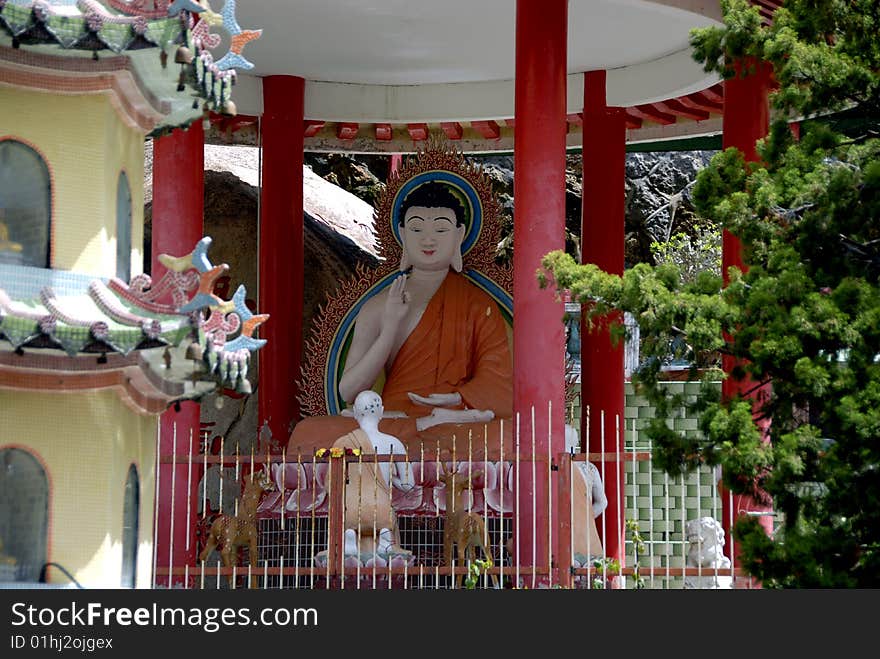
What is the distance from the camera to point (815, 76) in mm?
10680

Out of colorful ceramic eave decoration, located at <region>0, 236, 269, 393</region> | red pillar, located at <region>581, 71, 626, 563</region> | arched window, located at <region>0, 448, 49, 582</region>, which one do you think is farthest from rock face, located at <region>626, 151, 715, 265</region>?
arched window, located at <region>0, 448, 49, 582</region>

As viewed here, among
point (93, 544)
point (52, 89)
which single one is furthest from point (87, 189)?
point (93, 544)

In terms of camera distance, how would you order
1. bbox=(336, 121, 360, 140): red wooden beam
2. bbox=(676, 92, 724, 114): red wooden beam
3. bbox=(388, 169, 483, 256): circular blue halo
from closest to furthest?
bbox=(388, 169, 483, 256): circular blue halo < bbox=(676, 92, 724, 114): red wooden beam < bbox=(336, 121, 360, 140): red wooden beam

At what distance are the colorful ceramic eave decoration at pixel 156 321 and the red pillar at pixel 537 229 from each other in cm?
381

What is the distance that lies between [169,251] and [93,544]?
5.41 meters

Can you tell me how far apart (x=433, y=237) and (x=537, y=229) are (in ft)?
10.6

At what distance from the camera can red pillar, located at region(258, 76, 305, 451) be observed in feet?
58.1

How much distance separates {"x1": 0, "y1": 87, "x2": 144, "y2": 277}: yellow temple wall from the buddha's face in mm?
6819

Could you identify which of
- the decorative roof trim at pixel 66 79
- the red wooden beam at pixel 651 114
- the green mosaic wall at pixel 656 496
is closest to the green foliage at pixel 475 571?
the decorative roof trim at pixel 66 79

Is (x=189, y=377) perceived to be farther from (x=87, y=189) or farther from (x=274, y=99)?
(x=274, y=99)

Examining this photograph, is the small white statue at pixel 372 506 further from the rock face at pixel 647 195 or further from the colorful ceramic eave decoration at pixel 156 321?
the rock face at pixel 647 195

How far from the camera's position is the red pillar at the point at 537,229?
13.6 m

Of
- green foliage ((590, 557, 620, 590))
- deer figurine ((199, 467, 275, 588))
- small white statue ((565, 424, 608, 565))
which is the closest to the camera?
green foliage ((590, 557, 620, 590))

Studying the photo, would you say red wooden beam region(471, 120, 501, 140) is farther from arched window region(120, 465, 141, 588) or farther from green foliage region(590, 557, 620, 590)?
arched window region(120, 465, 141, 588)
